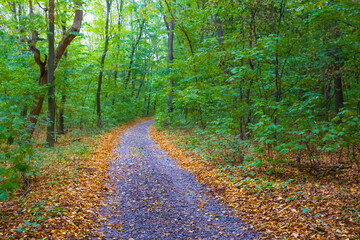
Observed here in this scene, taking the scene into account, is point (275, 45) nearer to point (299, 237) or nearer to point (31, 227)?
point (299, 237)

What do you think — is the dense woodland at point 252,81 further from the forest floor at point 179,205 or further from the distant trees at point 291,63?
the forest floor at point 179,205

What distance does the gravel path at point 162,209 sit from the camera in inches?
183

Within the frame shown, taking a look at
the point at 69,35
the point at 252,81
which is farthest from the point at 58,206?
the point at 69,35

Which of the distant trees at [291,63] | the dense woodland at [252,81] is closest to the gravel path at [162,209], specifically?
the dense woodland at [252,81]

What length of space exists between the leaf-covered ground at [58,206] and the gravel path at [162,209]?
Answer: 0.37 m

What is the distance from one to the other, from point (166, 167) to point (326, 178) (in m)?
5.10

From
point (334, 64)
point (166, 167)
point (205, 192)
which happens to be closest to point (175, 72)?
point (166, 167)

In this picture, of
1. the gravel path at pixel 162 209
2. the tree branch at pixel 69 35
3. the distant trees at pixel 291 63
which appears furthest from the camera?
the tree branch at pixel 69 35

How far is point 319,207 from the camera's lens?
4.84m

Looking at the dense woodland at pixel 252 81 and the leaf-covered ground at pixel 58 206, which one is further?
the dense woodland at pixel 252 81

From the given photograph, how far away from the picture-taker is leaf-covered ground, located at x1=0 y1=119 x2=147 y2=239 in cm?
418

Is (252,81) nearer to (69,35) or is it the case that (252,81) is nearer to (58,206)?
(58,206)

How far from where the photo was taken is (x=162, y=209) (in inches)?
221

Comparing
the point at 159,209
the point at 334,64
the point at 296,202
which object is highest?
the point at 334,64
